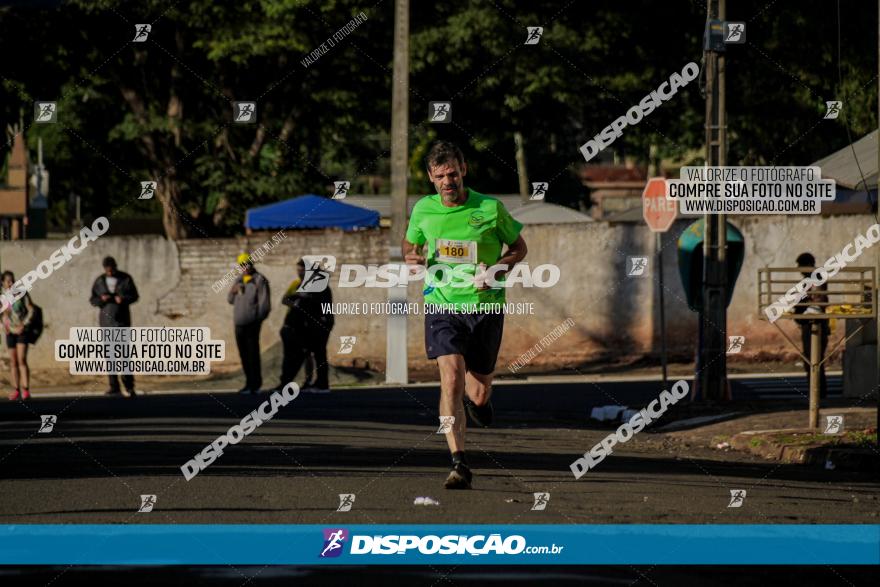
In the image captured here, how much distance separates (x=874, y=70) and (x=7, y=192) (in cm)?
4051

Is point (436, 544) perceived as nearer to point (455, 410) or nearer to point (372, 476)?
point (455, 410)

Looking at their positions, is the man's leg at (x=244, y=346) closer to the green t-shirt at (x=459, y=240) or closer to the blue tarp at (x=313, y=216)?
the blue tarp at (x=313, y=216)

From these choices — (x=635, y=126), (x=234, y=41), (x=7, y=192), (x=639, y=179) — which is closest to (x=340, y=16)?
(x=234, y=41)

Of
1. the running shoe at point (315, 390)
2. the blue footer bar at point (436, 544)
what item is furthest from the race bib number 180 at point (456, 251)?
the running shoe at point (315, 390)

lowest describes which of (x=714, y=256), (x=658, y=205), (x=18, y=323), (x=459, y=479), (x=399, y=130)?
(x=459, y=479)

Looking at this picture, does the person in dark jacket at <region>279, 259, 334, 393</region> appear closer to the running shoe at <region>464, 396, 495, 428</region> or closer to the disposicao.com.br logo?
the running shoe at <region>464, 396, 495, 428</region>

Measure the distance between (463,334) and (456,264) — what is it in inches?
19.2

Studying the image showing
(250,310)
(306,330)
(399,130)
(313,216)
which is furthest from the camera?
(313,216)

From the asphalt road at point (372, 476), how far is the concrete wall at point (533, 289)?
1045cm

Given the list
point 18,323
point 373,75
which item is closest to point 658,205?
point 18,323

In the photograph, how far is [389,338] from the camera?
26.1 m

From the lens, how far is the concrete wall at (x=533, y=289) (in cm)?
2917

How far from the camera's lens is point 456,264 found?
1066 cm

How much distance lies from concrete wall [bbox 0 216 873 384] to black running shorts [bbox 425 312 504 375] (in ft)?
58.6
